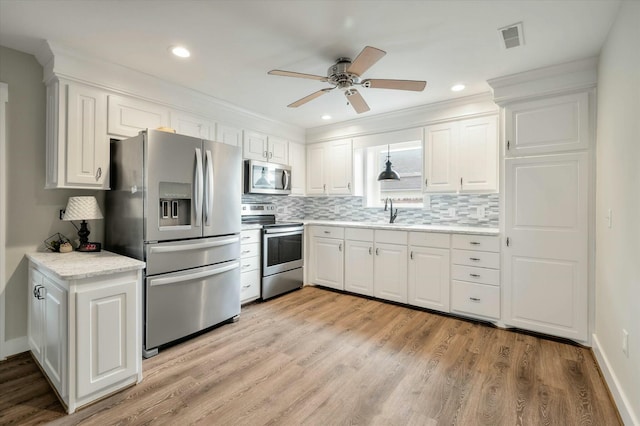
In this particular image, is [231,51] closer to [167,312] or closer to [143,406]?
[167,312]

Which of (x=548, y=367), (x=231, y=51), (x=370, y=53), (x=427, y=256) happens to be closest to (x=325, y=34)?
(x=370, y=53)

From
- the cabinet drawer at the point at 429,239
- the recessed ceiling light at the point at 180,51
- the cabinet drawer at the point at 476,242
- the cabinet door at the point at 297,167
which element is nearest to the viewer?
the recessed ceiling light at the point at 180,51

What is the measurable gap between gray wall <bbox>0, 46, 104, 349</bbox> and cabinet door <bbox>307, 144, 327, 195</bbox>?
312 centimetres

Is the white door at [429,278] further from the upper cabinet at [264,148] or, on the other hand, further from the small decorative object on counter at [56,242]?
the small decorative object on counter at [56,242]

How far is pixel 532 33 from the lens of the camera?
2133 millimetres

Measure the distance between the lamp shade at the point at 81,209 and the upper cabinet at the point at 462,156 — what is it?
3416mm

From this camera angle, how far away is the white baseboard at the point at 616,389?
1581 mm

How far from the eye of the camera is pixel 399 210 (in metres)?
4.19

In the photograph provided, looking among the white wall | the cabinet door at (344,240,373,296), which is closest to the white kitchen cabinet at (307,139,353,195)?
the cabinet door at (344,240,373,296)

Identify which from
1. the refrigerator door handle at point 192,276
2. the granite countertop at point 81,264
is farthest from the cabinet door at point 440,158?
the granite countertop at point 81,264

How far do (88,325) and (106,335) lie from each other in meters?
0.13

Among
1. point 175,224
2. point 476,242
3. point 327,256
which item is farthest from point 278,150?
point 476,242

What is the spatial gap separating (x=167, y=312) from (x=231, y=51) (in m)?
2.19

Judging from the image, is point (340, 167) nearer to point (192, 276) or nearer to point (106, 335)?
point (192, 276)
